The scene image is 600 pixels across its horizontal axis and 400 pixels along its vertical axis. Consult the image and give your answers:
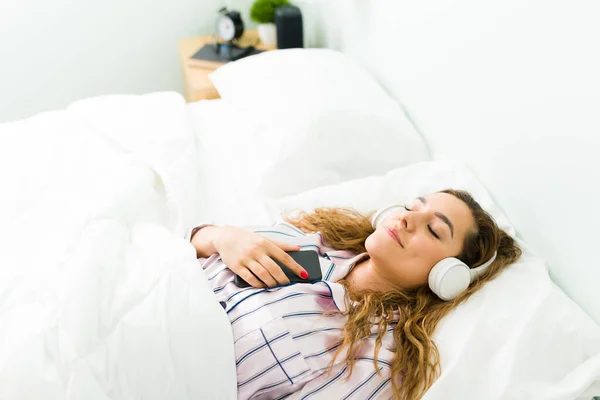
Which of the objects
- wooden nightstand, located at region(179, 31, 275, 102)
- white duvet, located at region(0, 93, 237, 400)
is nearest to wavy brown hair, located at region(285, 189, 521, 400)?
white duvet, located at region(0, 93, 237, 400)

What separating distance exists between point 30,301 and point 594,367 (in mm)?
919

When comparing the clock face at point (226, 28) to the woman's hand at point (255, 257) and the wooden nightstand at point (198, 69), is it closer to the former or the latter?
the wooden nightstand at point (198, 69)

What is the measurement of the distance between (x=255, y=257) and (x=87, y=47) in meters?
1.66

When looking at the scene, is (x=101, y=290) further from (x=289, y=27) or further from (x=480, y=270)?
(x=289, y=27)

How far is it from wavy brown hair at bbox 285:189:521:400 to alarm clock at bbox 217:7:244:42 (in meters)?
1.35


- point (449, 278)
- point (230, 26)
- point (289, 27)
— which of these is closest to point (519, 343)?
point (449, 278)

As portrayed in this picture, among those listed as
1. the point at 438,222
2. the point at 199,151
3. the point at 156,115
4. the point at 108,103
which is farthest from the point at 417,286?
the point at 108,103

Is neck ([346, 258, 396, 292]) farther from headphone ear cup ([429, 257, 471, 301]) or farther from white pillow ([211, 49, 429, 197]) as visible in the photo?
white pillow ([211, 49, 429, 197])

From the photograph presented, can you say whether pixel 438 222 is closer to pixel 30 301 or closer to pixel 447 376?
pixel 447 376

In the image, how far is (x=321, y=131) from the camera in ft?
4.47

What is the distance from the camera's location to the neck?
1.00 metres

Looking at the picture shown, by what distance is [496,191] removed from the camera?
1166mm

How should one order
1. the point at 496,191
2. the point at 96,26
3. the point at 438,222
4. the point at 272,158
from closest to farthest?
the point at 438,222 < the point at 496,191 < the point at 272,158 < the point at 96,26

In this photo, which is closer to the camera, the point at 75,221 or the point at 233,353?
the point at 233,353
